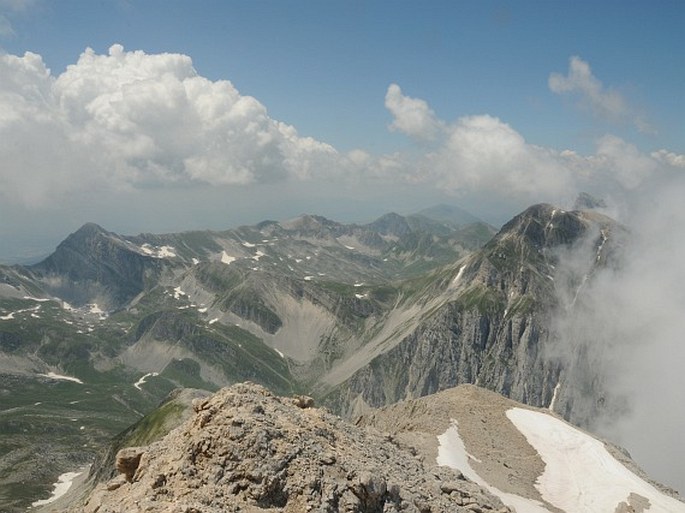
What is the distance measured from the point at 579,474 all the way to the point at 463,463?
1552 centimetres

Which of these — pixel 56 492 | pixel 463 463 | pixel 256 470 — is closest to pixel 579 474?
pixel 463 463

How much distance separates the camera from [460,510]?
35500 millimetres

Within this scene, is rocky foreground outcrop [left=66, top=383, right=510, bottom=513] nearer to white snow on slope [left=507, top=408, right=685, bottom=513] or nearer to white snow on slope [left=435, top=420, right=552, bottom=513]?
white snow on slope [left=435, top=420, right=552, bottom=513]

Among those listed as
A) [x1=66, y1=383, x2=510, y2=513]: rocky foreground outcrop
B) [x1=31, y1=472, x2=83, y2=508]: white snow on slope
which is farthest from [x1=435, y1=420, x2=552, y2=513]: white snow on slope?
Answer: [x1=31, y1=472, x2=83, y2=508]: white snow on slope

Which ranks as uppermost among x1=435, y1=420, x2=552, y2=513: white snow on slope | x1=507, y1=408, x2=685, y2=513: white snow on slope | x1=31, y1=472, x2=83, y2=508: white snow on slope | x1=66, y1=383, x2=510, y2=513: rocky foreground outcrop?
x1=66, y1=383, x2=510, y2=513: rocky foreground outcrop

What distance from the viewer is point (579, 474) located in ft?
209

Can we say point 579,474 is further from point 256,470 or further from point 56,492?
point 56,492

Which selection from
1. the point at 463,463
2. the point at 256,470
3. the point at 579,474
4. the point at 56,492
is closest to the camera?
the point at 256,470

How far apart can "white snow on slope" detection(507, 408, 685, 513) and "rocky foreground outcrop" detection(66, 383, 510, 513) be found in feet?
90.6

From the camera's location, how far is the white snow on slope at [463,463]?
170 feet

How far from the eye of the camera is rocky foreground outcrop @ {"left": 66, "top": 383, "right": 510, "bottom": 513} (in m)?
27.1

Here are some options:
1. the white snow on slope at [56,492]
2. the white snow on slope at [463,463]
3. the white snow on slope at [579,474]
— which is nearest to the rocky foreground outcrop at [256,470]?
the white snow on slope at [463,463]

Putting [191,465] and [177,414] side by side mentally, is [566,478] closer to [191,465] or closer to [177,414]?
[191,465]

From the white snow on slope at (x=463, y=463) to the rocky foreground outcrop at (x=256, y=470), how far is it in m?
18.2
